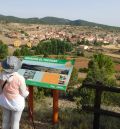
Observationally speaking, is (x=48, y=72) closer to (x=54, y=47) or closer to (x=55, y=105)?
(x=55, y=105)

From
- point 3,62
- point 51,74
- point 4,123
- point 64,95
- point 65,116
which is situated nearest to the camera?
point 3,62

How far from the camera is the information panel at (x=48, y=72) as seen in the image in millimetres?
7004

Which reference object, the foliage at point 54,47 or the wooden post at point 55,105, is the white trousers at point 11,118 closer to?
the wooden post at point 55,105

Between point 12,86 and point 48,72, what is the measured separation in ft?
5.07

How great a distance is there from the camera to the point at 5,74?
5.76m

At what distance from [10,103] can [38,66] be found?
1749 millimetres

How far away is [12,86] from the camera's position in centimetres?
577

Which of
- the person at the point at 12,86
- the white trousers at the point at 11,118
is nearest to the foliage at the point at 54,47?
the white trousers at the point at 11,118

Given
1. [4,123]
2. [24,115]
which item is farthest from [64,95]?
[4,123]

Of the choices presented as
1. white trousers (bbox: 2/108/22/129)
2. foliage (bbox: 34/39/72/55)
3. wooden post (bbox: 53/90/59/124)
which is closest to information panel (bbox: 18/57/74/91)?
wooden post (bbox: 53/90/59/124)

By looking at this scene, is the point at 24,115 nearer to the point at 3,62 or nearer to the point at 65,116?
the point at 65,116

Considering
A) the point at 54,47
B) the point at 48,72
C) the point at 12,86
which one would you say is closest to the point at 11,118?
the point at 12,86

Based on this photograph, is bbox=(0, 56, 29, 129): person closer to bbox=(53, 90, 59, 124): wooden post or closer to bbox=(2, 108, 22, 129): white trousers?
bbox=(2, 108, 22, 129): white trousers

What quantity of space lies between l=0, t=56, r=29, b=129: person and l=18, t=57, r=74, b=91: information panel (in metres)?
1.23
